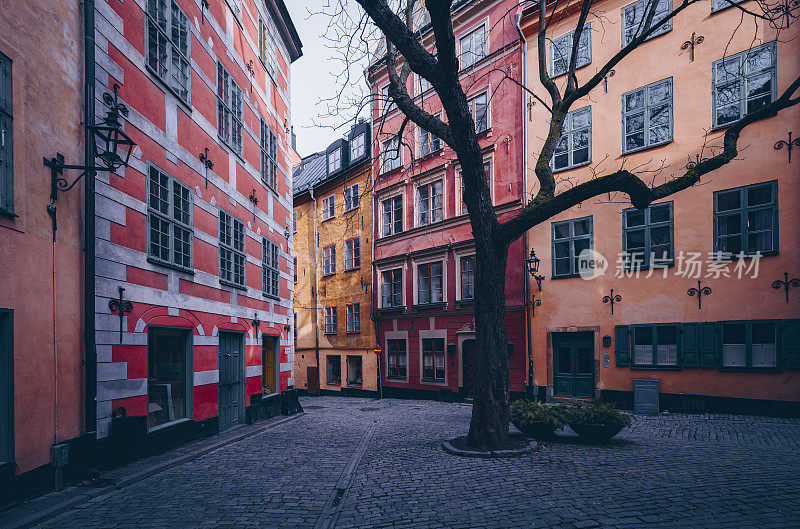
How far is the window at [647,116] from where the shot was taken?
14938 mm

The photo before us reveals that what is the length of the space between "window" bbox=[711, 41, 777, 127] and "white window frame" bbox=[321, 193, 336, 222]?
1905 cm

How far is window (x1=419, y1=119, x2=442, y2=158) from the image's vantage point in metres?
22.1

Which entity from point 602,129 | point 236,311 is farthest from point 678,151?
point 236,311

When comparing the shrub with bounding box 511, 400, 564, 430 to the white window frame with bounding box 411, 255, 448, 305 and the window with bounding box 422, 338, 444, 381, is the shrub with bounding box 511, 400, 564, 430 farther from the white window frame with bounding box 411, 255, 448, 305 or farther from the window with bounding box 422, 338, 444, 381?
the window with bounding box 422, 338, 444, 381

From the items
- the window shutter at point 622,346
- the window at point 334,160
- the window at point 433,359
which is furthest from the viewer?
the window at point 334,160

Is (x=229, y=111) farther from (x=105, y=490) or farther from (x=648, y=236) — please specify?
(x=648, y=236)

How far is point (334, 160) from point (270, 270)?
46.9ft

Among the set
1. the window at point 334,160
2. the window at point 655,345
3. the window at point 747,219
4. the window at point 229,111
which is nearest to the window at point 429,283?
the window at point 655,345

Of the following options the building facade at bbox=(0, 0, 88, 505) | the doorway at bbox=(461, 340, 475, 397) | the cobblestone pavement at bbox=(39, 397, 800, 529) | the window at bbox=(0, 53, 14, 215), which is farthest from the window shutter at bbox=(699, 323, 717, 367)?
the window at bbox=(0, 53, 14, 215)

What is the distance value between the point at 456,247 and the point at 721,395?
34.1 feet

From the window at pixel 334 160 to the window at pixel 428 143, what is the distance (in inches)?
264

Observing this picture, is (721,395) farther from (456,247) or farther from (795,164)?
(456,247)

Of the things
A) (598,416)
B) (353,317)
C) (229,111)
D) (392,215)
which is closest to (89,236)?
(229,111)

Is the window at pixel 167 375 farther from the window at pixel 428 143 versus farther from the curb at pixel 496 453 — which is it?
the window at pixel 428 143
